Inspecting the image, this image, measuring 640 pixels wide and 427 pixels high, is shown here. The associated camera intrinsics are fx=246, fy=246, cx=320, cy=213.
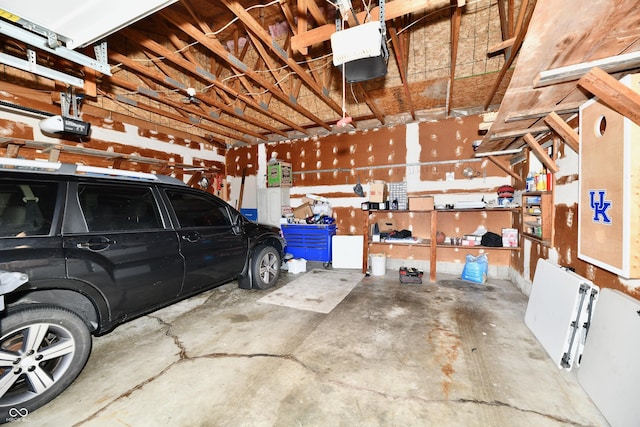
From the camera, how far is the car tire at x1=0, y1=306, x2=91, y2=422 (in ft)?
5.09

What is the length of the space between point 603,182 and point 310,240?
424cm

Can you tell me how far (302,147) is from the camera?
609 centimetres

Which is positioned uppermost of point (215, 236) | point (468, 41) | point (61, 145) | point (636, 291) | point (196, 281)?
point (468, 41)

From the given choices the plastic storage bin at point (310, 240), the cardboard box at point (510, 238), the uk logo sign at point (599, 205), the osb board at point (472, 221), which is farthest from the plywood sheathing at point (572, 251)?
the plastic storage bin at point (310, 240)

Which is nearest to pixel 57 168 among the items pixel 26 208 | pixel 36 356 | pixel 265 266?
pixel 26 208

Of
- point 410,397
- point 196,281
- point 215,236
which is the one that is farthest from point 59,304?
point 410,397

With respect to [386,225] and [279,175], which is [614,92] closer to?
[386,225]

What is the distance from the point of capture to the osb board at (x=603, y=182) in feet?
5.73

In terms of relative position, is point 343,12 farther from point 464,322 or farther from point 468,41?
point 464,322

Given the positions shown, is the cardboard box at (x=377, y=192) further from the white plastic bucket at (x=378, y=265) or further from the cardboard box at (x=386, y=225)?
the white plastic bucket at (x=378, y=265)

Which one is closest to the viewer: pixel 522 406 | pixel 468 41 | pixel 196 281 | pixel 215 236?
pixel 522 406

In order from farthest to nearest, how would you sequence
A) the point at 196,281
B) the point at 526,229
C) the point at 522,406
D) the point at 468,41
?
the point at 526,229 < the point at 468,41 < the point at 196,281 < the point at 522,406

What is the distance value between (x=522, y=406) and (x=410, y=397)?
73 centimetres

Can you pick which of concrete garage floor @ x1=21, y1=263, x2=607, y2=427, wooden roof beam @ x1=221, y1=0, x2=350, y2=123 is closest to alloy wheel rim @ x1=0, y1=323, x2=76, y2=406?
concrete garage floor @ x1=21, y1=263, x2=607, y2=427
